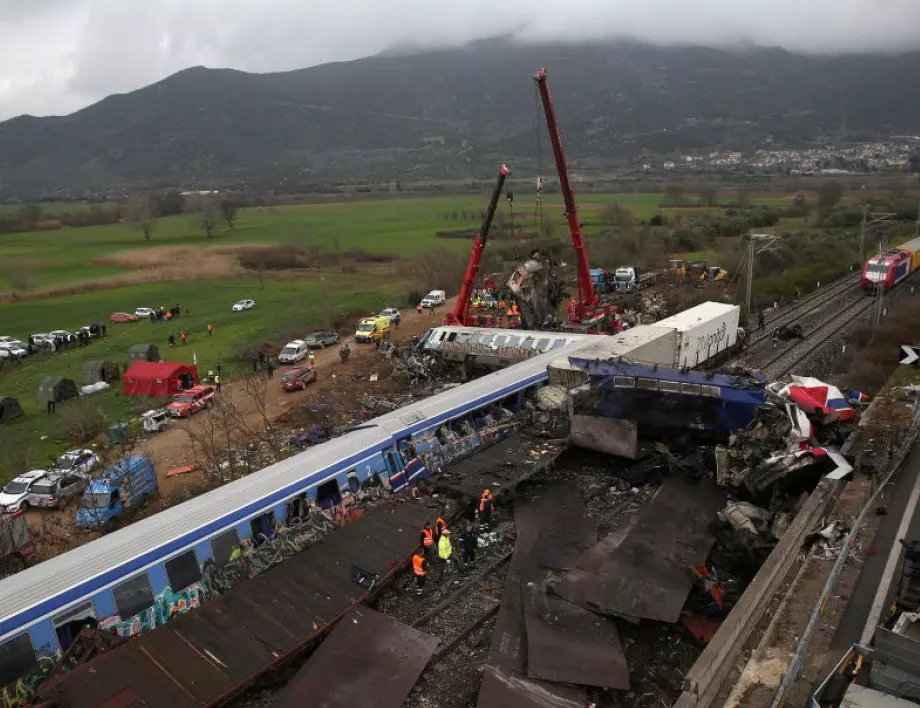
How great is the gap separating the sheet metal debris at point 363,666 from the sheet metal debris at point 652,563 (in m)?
3.14

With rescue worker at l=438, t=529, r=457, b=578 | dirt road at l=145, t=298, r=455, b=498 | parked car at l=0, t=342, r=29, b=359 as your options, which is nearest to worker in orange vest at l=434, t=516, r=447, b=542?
rescue worker at l=438, t=529, r=457, b=578

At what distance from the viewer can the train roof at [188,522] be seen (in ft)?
36.5

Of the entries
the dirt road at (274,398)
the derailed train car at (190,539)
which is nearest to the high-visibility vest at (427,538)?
the derailed train car at (190,539)

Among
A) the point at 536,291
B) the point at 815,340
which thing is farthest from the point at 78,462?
the point at 815,340

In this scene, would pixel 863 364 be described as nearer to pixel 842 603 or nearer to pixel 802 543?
pixel 802 543

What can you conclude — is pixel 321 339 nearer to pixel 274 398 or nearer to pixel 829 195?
pixel 274 398

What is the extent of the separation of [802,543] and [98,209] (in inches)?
5270

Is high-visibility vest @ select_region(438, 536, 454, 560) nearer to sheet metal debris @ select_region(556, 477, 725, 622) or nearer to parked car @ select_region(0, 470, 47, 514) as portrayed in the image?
sheet metal debris @ select_region(556, 477, 725, 622)

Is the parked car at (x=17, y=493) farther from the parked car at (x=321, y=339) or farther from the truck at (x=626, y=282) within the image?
the truck at (x=626, y=282)

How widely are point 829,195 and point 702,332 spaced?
80.1m

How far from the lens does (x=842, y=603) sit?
11375 millimetres

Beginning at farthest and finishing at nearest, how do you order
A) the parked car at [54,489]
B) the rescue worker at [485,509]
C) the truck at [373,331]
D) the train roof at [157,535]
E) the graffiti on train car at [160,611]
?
the truck at [373,331] → the parked car at [54,489] → the rescue worker at [485,509] → the graffiti on train car at [160,611] → the train roof at [157,535]

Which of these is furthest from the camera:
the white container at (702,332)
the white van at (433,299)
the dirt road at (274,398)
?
the white van at (433,299)

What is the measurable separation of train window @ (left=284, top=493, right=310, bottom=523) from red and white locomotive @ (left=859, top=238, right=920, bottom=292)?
35158mm
